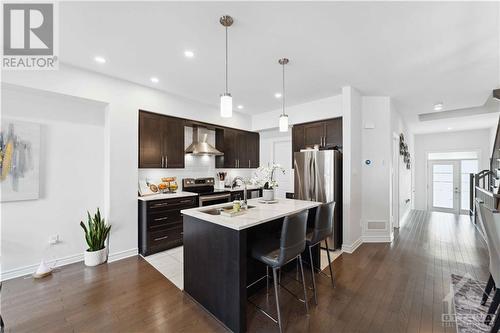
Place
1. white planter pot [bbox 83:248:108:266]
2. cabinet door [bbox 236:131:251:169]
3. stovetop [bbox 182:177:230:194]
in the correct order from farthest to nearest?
cabinet door [bbox 236:131:251:169], stovetop [bbox 182:177:230:194], white planter pot [bbox 83:248:108:266]

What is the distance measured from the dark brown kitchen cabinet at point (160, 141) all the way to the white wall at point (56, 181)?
617 mm

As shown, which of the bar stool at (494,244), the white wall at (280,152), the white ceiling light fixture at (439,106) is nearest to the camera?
the bar stool at (494,244)

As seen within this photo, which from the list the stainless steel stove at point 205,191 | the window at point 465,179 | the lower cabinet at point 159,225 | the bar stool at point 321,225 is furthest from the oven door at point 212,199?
the window at point 465,179

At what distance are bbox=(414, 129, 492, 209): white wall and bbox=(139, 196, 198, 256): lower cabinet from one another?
8646 mm

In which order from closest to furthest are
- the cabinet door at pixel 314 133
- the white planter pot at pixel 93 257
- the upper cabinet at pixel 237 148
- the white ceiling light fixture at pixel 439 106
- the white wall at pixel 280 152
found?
the white planter pot at pixel 93 257 < the cabinet door at pixel 314 133 < the white ceiling light fixture at pixel 439 106 < the upper cabinet at pixel 237 148 < the white wall at pixel 280 152

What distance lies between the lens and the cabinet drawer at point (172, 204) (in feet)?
11.3

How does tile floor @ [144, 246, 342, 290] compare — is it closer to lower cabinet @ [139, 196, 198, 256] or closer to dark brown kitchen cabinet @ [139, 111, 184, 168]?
lower cabinet @ [139, 196, 198, 256]

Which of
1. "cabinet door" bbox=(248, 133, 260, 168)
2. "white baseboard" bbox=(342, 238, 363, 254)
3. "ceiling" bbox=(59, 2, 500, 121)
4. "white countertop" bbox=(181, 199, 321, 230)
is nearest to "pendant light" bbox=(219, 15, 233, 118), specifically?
"ceiling" bbox=(59, 2, 500, 121)

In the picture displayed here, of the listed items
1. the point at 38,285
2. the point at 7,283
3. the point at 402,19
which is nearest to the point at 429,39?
the point at 402,19

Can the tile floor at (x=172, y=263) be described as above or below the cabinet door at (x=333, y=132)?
below

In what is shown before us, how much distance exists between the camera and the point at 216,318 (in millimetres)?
1975

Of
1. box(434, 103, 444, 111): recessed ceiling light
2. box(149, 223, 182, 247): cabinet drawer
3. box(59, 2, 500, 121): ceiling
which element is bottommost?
box(149, 223, 182, 247): cabinet drawer

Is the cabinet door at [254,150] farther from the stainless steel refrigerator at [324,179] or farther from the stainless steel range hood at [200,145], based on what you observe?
the stainless steel refrigerator at [324,179]

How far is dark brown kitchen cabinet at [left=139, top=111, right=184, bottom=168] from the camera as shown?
365cm
